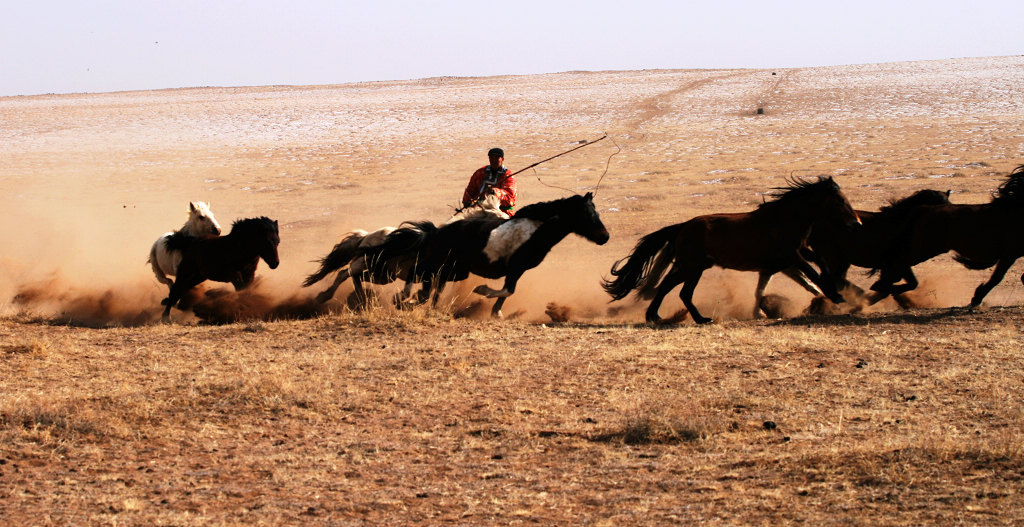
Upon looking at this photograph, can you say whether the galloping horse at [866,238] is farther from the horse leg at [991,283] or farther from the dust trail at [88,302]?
the dust trail at [88,302]

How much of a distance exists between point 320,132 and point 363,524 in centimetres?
3338

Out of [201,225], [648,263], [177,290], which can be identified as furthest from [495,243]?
[177,290]

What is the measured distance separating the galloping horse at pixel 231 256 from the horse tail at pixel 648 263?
344 centimetres

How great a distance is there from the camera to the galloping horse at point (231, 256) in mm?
10258

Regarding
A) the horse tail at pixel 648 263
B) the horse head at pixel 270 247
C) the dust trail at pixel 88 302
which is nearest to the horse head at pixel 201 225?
the horse head at pixel 270 247

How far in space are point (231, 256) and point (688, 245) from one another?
15.0ft

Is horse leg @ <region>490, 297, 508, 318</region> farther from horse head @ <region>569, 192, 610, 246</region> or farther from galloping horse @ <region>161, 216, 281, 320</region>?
galloping horse @ <region>161, 216, 281, 320</region>

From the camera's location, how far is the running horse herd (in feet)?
Answer: 32.7

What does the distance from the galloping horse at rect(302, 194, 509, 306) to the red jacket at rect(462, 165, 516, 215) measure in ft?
0.69

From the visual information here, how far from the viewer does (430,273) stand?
10391mm

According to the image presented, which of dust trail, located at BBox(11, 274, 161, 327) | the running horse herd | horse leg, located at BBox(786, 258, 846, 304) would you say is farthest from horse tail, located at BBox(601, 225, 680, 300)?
dust trail, located at BBox(11, 274, 161, 327)

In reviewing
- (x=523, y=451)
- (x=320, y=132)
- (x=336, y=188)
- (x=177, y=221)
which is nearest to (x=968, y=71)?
(x=320, y=132)

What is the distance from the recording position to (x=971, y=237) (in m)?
10.1

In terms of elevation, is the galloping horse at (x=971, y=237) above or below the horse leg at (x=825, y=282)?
above
